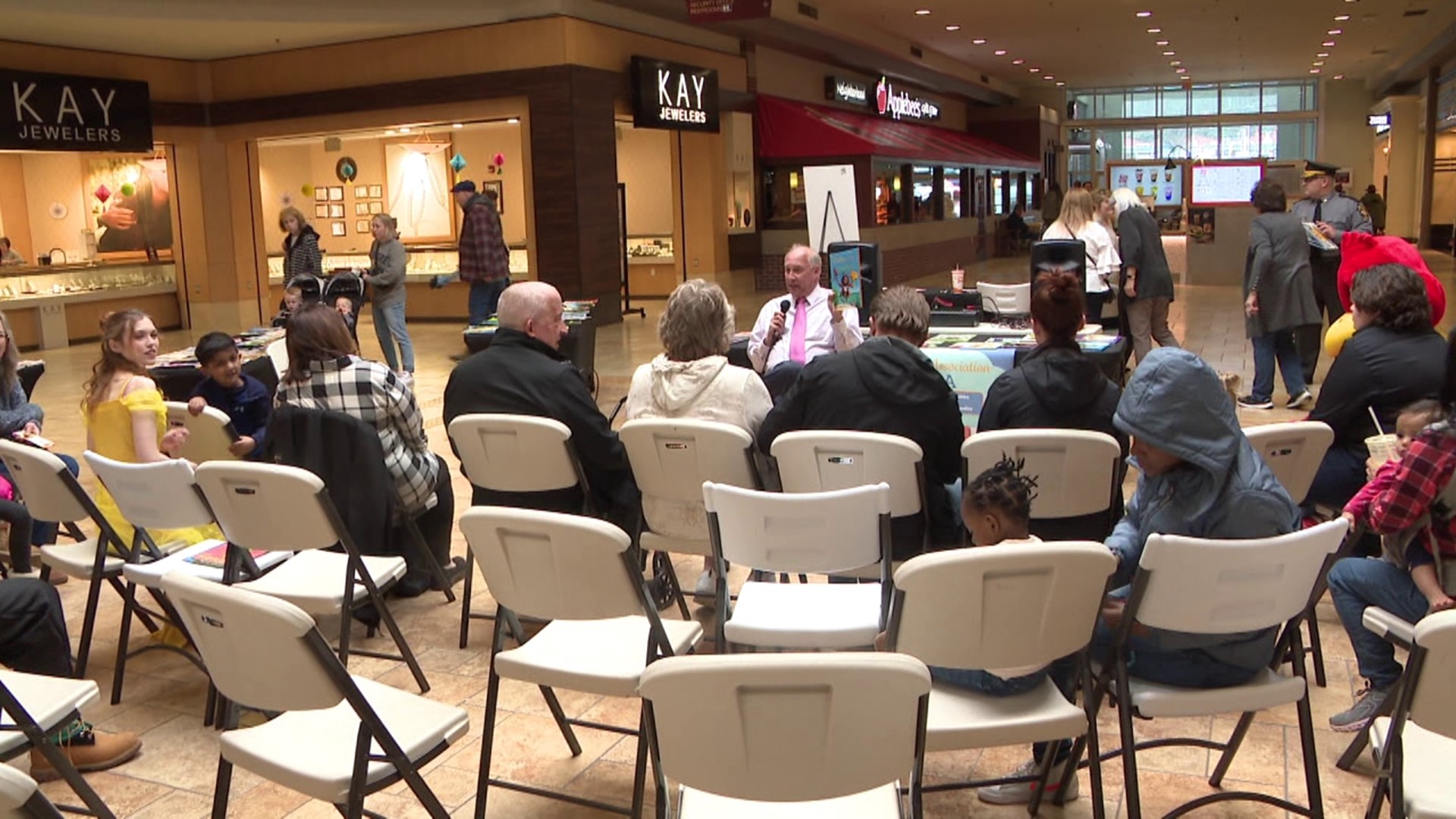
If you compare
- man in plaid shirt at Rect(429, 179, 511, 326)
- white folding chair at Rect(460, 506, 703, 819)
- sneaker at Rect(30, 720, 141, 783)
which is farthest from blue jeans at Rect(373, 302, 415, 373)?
white folding chair at Rect(460, 506, 703, 819)

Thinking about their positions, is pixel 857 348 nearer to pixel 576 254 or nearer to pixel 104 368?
pixel 104 368

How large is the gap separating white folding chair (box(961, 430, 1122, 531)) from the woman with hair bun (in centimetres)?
32

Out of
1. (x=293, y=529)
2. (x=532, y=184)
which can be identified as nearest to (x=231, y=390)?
(x=293, y=529)

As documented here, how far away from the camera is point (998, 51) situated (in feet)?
77.1

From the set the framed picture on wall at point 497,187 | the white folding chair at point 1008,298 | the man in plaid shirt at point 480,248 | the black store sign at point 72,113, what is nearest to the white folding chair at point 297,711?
A: the white folding chair at point 1008,298

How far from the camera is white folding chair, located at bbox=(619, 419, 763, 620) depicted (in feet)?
12.3

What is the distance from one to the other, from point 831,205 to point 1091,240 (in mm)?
2214

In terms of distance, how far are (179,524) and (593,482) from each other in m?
1.35

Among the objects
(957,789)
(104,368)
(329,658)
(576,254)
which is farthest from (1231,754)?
(576,254)

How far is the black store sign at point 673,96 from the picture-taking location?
46.3 ft

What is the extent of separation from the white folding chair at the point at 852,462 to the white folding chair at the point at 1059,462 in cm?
17

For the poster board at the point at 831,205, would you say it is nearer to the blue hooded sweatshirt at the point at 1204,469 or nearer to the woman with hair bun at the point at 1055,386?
the woman with hair bun at the point at 1055,386

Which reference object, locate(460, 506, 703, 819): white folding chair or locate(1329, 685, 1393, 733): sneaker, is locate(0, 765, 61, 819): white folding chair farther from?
locate(1329, 685, 1393, 733): sneaker

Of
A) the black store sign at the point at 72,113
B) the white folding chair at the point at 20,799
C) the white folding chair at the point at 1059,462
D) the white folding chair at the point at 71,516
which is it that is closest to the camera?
the white folding chair at the point at 20,799
